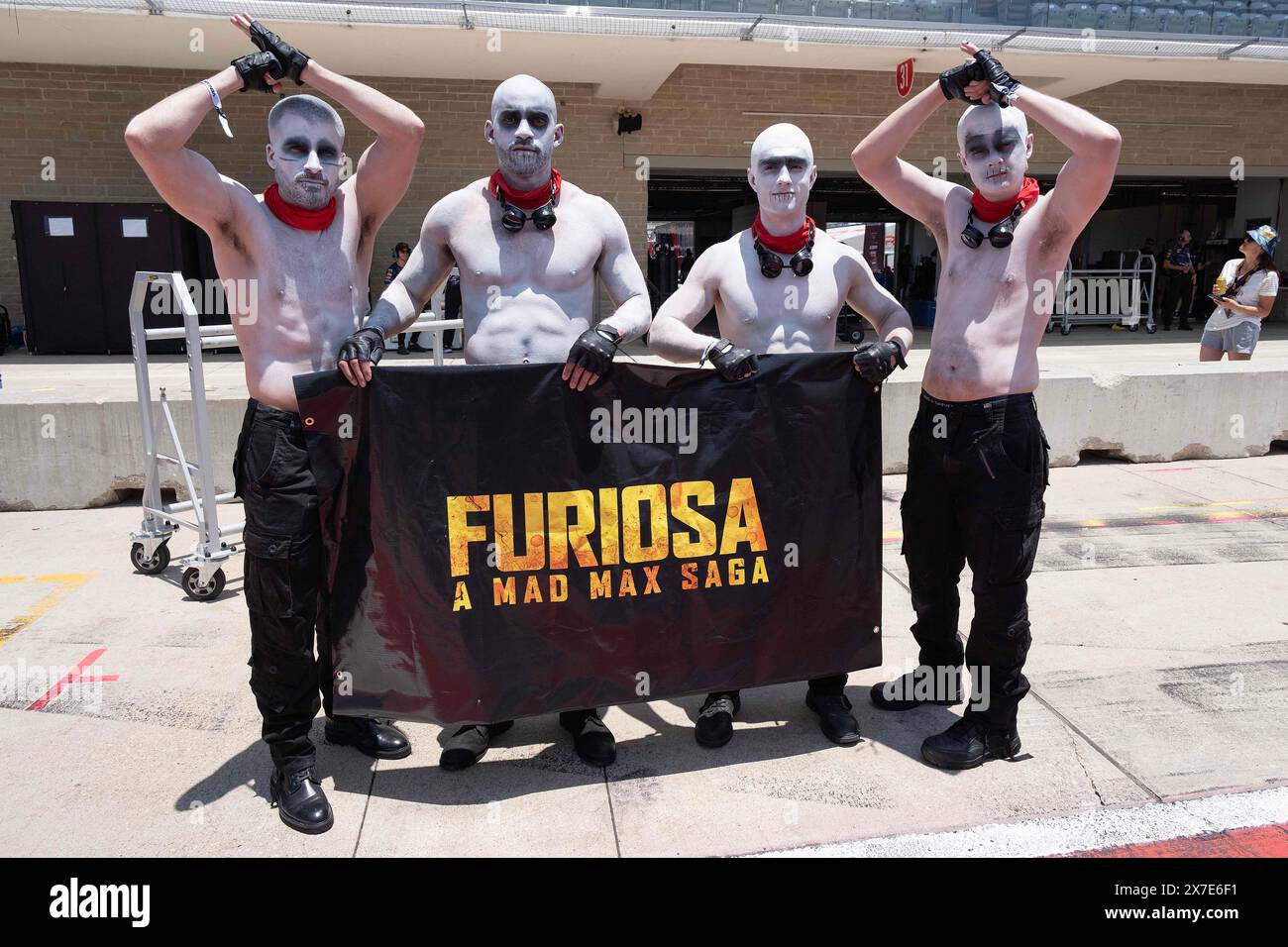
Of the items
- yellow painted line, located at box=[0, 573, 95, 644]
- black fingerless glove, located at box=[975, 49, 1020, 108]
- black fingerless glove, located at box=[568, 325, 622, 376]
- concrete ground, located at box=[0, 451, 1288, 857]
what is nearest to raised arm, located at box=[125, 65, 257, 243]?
black fingerless glove, located at box=[568, 325, 622, 376]

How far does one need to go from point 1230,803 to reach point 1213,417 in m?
6.06

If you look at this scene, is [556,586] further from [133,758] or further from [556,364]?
[133,758]

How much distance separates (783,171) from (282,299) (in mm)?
1787

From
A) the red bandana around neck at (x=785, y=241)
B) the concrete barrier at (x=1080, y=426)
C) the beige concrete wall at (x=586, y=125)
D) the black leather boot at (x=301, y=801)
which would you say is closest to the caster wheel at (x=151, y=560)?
the concrete barrier at (x=1080, y=426)

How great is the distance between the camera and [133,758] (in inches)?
132

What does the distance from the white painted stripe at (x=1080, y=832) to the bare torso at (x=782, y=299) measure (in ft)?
5.69

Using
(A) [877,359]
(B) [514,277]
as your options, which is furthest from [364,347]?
(A) [877,359]

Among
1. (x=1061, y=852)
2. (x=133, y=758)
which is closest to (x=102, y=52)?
(x=133, y=758)

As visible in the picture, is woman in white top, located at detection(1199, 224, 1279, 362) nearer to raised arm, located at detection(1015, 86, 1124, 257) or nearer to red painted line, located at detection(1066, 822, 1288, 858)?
raised arm, located at detection(1015, 86, 1124, 257)

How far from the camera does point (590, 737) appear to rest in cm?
339

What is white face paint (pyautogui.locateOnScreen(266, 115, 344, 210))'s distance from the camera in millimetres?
2977

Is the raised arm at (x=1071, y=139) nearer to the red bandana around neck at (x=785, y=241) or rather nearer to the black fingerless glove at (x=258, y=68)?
the red bandana around neck at (x=785, y=241)

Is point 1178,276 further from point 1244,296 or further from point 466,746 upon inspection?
point 466,746

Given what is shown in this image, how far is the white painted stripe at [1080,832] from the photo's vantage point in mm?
2783
